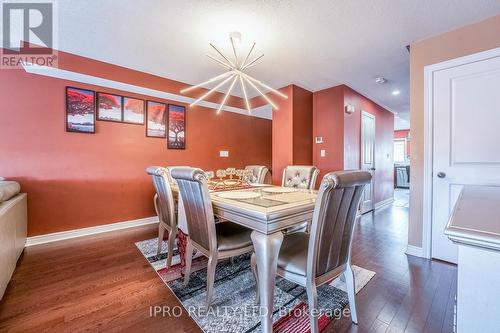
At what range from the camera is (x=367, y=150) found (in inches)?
175

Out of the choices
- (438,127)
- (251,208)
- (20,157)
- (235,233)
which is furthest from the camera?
(20,157)

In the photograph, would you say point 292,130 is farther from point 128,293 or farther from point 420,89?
point 128,293

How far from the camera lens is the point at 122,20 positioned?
207cm

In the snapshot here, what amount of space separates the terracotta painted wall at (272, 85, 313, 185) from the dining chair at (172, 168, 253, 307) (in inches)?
94.4

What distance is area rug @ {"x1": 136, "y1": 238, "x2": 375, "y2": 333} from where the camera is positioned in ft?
4.36

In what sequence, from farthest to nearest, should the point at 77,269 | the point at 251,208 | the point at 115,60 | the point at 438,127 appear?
the point at 115,60 < the point at 438,127 < the point at 77,269 < the point at 251,208

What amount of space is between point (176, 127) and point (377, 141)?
4.45m

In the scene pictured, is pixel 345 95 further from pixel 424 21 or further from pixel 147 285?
pixel 147 285

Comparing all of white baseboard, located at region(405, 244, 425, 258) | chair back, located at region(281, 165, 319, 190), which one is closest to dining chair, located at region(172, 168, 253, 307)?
chair back, located at region(281, 165, 319, 190)

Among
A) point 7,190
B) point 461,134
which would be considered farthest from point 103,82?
point 461,134

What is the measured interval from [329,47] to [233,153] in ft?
8.84

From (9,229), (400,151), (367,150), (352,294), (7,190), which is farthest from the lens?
(400,151)

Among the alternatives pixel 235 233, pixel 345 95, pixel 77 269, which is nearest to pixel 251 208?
pixel 235 233

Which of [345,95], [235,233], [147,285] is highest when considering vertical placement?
[345,95]
